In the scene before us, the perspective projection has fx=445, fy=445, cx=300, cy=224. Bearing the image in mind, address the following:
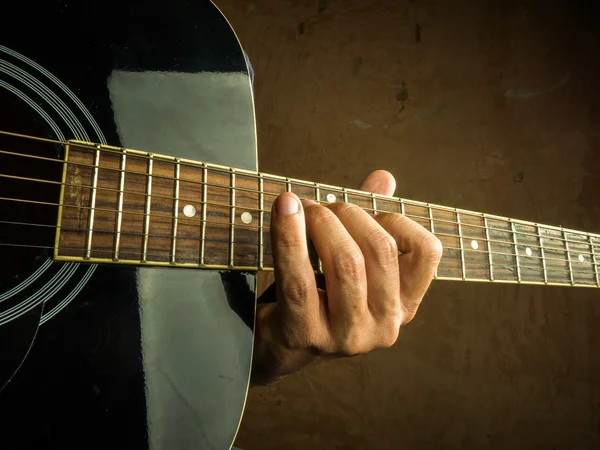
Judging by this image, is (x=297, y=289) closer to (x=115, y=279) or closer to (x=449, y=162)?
(x=115, y=279)

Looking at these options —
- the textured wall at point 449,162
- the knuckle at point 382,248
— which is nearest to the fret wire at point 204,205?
the knuckle at point 382,248

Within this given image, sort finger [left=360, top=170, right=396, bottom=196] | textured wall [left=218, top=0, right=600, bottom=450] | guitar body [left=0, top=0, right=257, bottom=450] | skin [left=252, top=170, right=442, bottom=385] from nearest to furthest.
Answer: guitar body [left=0, top=0, right=257, bottom=450]
skin [left=252, top=170, right=442, bottom=385]
finger [left=360, top=170, right=396, bottom=196]
textured wall [left=218, top=0, right=600, bottom=450]

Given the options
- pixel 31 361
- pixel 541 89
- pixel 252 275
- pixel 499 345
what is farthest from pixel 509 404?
pixel 31 361

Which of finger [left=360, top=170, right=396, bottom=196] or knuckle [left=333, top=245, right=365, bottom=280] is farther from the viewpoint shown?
finger [left=360, top=170, right=396, bottom=196]

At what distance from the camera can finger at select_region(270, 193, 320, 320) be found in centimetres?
55

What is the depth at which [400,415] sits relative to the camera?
4.43 feet

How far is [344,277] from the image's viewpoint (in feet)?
1.93

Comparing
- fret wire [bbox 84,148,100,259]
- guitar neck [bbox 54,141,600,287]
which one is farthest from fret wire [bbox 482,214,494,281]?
fret wire [bbox 84,148,100,259]

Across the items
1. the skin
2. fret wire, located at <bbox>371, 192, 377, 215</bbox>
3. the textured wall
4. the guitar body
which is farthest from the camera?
the textured wall

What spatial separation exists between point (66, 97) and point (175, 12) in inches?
7.6

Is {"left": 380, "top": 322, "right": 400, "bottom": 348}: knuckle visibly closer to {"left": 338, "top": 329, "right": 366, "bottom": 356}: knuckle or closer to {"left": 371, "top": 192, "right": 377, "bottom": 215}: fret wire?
{"left": 338, "top": 329, "right": 366, "bottom": 356}: knuckle

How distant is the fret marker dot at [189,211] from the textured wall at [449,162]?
814mm

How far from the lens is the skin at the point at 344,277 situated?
572mm

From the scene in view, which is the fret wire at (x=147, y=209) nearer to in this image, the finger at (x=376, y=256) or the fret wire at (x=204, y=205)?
the fret wire at (x=204, y=205)
